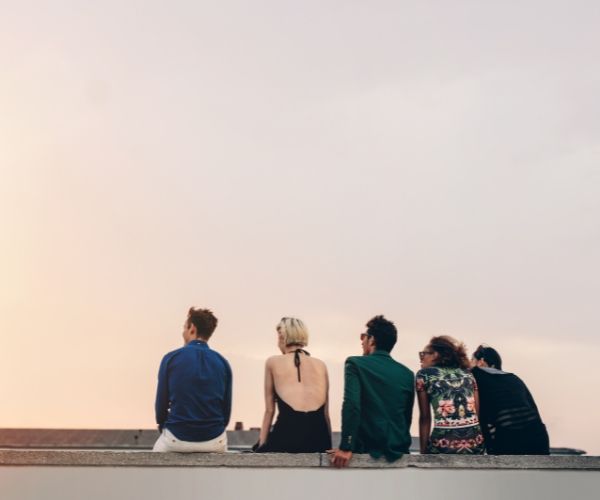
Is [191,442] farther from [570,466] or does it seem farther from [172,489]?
[570,466]

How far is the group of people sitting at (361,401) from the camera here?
7387 mm

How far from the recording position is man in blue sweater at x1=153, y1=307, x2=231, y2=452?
7.32 m

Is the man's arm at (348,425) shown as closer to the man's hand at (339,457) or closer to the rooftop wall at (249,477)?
the man's hand at (339,457)

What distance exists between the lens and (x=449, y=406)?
756 centimetres

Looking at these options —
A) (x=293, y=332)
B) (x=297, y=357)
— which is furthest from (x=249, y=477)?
(x=293, y=332)

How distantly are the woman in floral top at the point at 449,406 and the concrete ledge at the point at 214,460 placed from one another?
0.15m

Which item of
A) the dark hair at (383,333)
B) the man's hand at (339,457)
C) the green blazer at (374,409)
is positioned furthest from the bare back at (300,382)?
the dark hair at (383,333)

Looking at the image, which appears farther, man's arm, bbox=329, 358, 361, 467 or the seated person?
the seated person

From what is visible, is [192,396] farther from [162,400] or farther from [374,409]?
[374,409]

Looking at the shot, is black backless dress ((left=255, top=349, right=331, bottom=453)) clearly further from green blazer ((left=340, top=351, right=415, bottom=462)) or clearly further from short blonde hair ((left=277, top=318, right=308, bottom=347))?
short blonde hair ((left=277, top=318, right=308, bottom=347))

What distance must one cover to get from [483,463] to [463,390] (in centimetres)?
71

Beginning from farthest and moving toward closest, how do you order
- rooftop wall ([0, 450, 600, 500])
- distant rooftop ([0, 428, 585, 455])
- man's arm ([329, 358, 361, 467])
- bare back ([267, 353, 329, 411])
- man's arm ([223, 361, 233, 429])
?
distant rooftop ([0, 428, 585, 455]) → man's arm ([223, 361, 233, 429]) → bare back ([267, 353, 329, 411]) → man's arm ([329, 358, 361, 467]) → rooftop wall ([0, 450, 600, 500])

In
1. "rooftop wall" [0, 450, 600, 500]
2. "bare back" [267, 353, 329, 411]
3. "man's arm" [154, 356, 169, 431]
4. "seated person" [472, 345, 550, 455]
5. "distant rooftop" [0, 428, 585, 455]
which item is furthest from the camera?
"distant rooftop" [0, 428, 585, 455]

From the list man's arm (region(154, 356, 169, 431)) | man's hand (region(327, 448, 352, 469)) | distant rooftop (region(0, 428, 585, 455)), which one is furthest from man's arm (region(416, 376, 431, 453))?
distant rooftop (region(0, 428, 585, 455))
